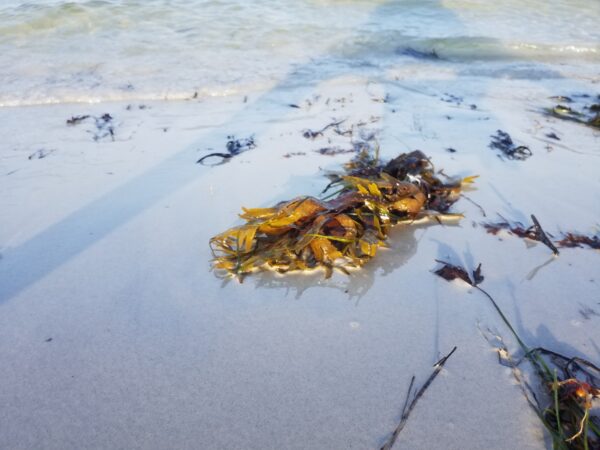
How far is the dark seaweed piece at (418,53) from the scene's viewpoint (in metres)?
5.40

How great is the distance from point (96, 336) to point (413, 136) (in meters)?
2.49

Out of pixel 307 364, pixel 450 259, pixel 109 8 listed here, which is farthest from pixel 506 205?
pixel 109 8

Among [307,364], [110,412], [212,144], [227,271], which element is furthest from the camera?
[212,144]

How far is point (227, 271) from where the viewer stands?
177 cm

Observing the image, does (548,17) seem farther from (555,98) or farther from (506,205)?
(506,205)

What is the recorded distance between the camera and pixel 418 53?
550 centimetres

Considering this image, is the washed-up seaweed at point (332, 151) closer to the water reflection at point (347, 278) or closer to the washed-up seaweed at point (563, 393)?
the water reflection at point (347, 278)

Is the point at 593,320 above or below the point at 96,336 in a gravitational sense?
above

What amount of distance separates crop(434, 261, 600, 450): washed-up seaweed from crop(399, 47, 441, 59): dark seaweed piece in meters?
4.84

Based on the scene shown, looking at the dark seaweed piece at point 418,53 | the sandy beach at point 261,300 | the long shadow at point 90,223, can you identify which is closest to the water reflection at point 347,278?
the sandy beach at point 261,300

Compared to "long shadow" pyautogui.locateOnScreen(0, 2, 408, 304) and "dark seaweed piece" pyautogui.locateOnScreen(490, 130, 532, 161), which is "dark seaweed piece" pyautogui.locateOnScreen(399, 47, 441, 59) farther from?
"long shadow" pyautogui.locateOnScreen(0, 2, 408, 304)

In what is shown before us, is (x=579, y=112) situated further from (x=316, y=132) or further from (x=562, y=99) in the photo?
(x=316, y=132)

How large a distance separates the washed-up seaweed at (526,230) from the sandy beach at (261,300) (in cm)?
3

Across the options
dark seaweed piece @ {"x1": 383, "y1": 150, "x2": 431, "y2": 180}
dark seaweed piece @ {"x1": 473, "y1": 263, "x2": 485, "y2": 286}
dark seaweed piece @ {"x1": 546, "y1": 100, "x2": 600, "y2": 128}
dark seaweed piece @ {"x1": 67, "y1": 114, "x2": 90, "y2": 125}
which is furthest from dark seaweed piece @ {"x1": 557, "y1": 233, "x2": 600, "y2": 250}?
dark seaweed piece @ {"x1": 67, "y1": 114, "x2": 90, "y2": 125}
